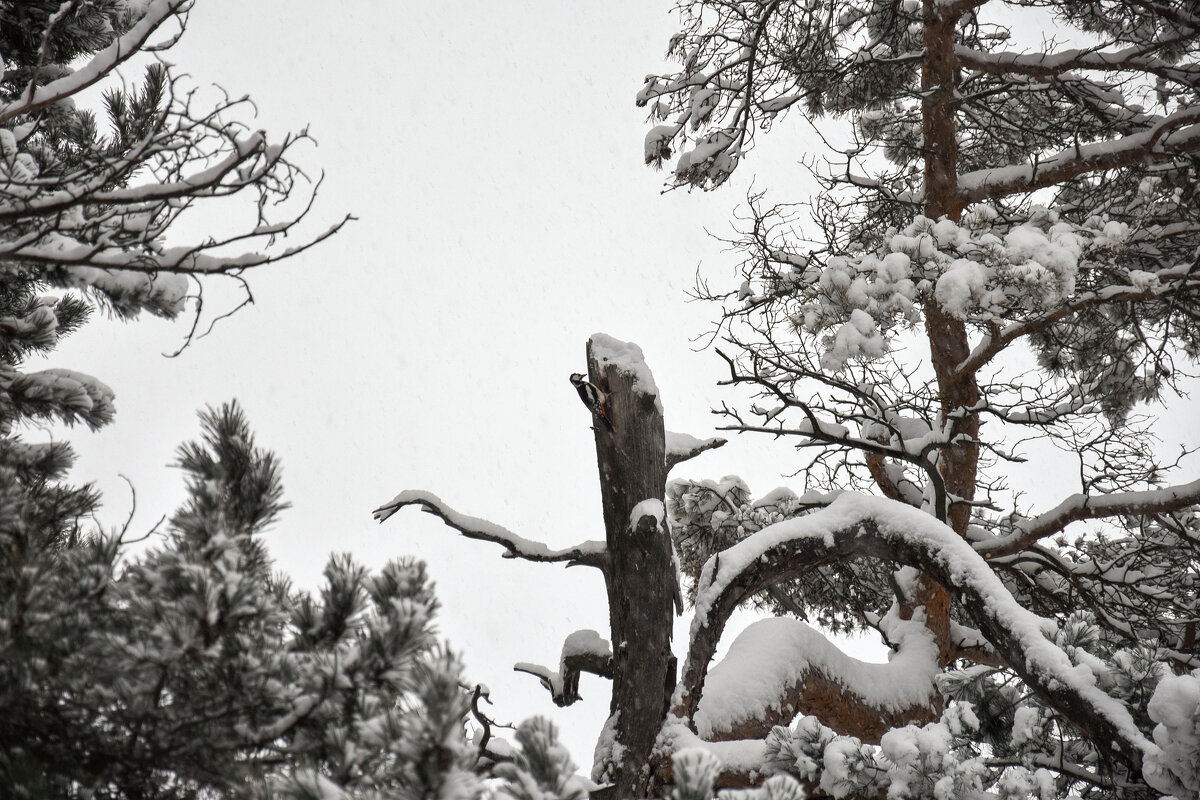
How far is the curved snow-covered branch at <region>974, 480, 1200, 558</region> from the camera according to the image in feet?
17.8

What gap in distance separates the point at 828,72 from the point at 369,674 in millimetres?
6317

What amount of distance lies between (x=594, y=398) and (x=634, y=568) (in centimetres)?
86

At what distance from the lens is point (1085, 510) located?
5637 mm

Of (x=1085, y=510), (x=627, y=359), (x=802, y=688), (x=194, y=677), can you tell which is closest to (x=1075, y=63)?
(x=1085, y=510)

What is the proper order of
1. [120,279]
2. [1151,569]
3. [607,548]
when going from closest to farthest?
1. [120,279]
2. [607,548]
3. [1151,569]

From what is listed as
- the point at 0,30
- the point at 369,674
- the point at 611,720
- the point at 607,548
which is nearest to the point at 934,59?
the point at 607,548

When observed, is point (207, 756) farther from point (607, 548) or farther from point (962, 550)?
point (962, 550)

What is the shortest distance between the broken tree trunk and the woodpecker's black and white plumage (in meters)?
0.03

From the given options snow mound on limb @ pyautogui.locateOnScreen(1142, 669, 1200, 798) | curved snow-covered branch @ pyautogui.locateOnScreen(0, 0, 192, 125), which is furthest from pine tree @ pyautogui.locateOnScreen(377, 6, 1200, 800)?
curved snow-covered branch @ pyautogui.locateOnScreen(0, 0, 192, 125)

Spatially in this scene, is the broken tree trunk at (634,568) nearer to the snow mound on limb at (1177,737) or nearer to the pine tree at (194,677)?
the snow mound on limb at (1177,737)

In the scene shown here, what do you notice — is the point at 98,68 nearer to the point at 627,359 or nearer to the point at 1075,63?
the point at 627,359

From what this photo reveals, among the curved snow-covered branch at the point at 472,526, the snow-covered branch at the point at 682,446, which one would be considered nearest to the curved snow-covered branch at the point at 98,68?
the curved snow-covered branch at the point at 472,526

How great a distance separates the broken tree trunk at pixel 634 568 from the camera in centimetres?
369

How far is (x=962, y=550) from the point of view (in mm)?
3898
